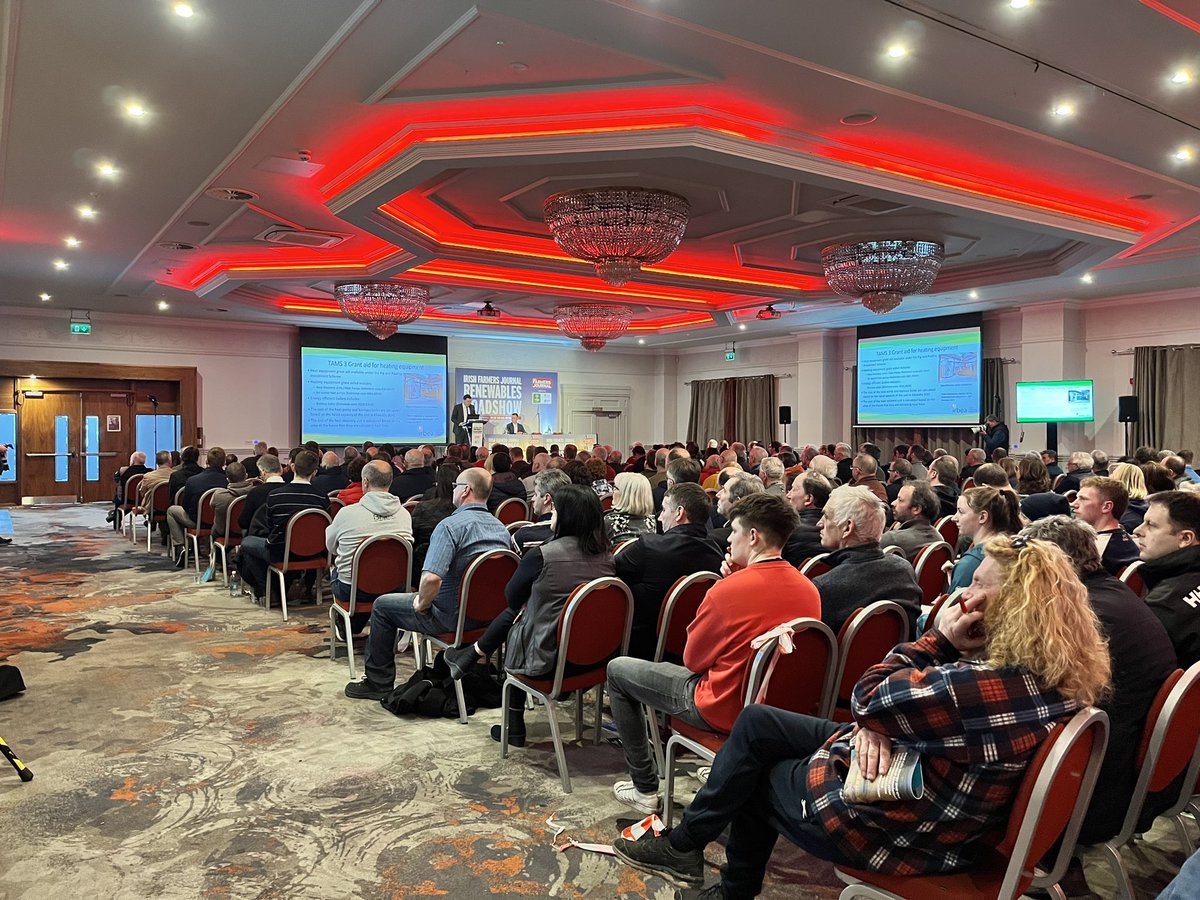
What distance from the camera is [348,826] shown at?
9.59 feet

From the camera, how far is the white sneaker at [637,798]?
3029mm

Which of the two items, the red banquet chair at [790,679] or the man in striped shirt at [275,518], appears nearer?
the red banquet chair at [790,679]

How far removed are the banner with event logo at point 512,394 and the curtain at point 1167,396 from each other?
1110cm

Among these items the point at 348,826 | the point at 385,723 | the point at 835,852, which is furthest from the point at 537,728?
the point at 835,852

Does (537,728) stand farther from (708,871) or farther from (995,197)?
(995,197)

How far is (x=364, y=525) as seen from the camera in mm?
4980

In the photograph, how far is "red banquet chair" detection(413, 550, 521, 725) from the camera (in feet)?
12.8

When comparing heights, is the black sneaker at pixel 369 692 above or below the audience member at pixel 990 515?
below

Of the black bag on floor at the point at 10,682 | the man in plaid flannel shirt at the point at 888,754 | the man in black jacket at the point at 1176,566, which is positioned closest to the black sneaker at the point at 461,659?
the man in plaid flannel shirt at the point at 888,754

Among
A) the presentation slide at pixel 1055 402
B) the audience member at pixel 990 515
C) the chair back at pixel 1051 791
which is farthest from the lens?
the presentation slide at pixel 1055 402

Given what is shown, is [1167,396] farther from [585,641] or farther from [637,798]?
[637,798]

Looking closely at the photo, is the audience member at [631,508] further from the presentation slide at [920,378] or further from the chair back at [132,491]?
the presentation slide at [920,378]

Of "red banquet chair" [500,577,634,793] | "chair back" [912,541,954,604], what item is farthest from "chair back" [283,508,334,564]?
"chair back" [912,541,954,604]

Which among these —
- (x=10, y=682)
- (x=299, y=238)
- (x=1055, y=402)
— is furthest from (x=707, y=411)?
(x=10, y=682)
